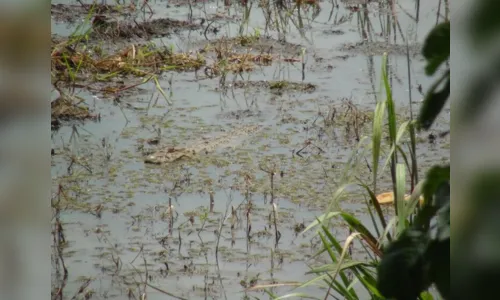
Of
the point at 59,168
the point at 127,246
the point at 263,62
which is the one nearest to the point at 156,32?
the point at 263,62

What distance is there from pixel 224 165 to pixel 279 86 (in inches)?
18.1

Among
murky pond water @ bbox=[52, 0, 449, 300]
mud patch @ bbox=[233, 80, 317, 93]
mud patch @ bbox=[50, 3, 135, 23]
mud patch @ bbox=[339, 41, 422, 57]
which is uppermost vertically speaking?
mud patch @ bbox=[50, 3, 135, 23]

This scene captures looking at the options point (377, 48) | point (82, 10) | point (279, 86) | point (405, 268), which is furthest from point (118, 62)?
point (405, 268)

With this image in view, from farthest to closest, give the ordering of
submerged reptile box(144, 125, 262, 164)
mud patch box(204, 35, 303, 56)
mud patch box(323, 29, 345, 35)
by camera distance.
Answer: mud patch box(323, 29, 345, 35) → mud patch box(204, 35, 303, 56) → submerged reptile box(144, 125, 262, 164)

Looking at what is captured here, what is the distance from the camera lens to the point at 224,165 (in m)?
2.31

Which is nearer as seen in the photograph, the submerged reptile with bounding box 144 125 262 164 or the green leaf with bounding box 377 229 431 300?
the green leaf with bounding box 377 229 431 300

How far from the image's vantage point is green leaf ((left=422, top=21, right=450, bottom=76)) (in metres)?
0.76

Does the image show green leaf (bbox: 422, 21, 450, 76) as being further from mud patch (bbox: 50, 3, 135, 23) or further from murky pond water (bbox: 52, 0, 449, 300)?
mud patch (bbox: 50, 3, 135, 23)

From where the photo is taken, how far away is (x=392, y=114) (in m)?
1.48

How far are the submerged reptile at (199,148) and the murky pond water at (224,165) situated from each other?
0.02 m

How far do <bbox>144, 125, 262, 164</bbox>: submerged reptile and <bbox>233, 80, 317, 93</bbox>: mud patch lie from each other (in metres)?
0.25

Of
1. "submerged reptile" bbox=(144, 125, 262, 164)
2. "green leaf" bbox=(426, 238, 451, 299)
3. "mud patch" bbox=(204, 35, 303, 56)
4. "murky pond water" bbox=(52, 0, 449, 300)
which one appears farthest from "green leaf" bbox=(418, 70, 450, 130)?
"mud patch" bbox=(204, 35, 303, 56)

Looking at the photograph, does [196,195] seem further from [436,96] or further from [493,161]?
[493,161]

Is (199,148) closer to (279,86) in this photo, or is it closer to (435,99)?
(279,86)
